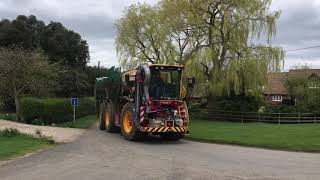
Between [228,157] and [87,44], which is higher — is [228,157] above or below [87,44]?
below

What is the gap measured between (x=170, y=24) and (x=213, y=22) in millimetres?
3657

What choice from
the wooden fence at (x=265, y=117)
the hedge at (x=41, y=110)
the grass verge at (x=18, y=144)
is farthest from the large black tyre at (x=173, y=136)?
the wooden fence at (x=265, y=117)

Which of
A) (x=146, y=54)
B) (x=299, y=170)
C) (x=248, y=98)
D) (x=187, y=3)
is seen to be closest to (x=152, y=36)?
(x=146, y=54)

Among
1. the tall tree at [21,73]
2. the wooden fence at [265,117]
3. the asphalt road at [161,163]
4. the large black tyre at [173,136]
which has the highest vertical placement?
the tall tree at [21,73]

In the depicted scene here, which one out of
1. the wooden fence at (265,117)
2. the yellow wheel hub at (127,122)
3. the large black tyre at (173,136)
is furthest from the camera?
the wooden fence at (265,117)

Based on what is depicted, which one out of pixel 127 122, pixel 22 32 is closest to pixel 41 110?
pixel 127 122

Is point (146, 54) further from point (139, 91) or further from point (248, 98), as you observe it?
point (139, 91)

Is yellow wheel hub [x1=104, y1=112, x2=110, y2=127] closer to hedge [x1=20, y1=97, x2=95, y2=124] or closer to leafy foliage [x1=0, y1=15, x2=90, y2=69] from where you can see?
hedge [x1=20, y1=97, x2=95, y2=124]

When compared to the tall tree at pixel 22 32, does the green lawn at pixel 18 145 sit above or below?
below

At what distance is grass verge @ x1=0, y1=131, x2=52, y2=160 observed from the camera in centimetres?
1850

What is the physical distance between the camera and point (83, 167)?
47.9 ft

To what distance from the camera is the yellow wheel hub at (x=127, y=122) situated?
24.4 meters

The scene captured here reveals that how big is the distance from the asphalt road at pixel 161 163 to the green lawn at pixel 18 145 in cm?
82

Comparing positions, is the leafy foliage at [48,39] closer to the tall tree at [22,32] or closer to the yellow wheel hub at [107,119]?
the tall tree at [22,32]
